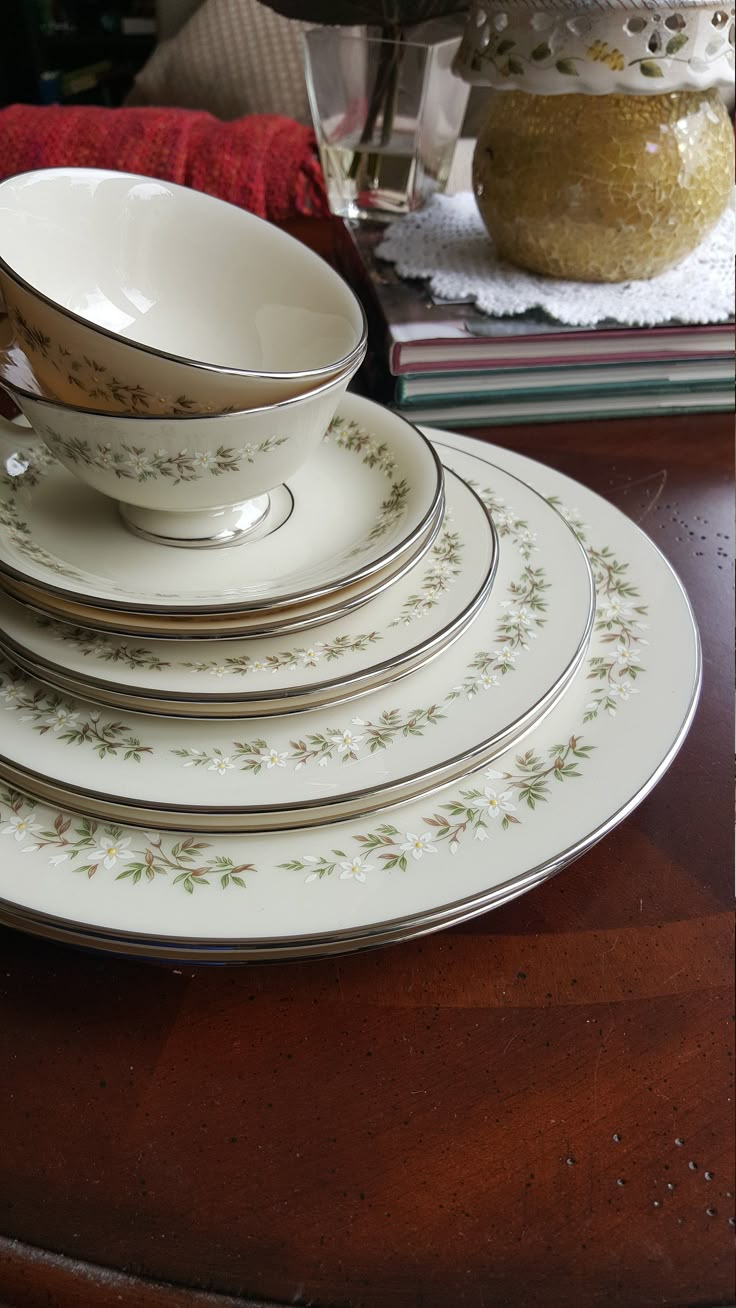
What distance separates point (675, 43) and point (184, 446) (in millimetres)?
424

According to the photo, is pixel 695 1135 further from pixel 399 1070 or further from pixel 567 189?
pixel 567 189

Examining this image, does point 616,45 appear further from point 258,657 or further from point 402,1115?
point 402,1115

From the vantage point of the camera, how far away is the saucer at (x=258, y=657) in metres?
0.33

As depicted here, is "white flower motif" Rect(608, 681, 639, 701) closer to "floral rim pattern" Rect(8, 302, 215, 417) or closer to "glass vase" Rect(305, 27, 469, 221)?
"floral rim pattern" Rect(8, 302, 215, 417)

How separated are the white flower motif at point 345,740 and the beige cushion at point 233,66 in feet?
5.29

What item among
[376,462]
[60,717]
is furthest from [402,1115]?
[376,462]

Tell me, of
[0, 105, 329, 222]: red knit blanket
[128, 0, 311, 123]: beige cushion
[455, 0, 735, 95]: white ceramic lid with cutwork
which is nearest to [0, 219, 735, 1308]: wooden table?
[455, 0, 735, 95]: white ceramic lid with cutwork

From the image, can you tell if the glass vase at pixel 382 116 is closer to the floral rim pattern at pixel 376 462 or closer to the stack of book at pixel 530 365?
the stack of book at pixel 530 365

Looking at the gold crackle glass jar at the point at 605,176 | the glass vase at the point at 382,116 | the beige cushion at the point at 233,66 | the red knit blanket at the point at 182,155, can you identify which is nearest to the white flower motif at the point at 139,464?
the gold crackle glass jar at the point at 605,176

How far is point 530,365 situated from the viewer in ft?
2.02

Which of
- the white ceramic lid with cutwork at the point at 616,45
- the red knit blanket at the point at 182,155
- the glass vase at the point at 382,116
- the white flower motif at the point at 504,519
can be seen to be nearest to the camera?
the white flower motif at the point at 504,519

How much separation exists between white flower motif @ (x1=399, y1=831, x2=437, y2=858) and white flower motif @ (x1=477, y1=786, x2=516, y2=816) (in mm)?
23

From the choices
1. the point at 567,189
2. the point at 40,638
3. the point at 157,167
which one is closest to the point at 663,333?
the point at 567,189

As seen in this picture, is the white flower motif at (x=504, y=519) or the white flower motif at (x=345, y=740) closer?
the white flower motif at (x=345, y=740)
